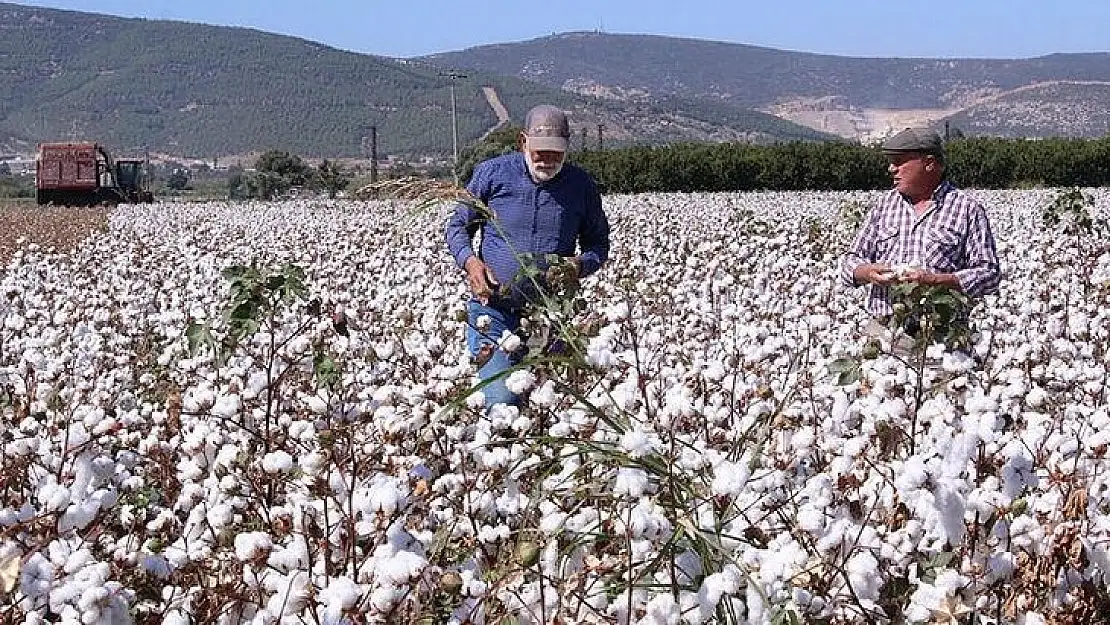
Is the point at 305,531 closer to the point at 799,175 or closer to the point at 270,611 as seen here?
the point at 270,611

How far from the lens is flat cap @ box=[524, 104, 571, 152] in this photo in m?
4.52

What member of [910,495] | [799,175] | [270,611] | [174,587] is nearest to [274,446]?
[174,587]

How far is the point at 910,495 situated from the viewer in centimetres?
214

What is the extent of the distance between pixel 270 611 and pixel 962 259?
3.03 m

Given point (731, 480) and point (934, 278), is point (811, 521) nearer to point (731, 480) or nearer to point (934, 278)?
point (731, 480)

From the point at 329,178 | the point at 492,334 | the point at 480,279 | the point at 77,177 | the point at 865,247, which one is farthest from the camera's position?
the point at 329,178

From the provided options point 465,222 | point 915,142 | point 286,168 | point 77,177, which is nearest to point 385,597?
point 465,222

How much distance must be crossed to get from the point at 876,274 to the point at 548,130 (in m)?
1.09

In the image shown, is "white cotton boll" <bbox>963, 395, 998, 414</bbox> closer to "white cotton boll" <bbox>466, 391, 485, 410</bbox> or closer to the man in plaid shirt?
"white cotton boll" <bbox>466, 391, 485, 410</bbox>

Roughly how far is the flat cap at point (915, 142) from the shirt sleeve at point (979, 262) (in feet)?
0.86

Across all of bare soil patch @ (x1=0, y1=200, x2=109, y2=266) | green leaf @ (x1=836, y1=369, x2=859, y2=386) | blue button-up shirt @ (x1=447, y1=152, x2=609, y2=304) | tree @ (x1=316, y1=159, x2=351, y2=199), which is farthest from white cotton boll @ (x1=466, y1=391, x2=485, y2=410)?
tree @ (x1=316, y1=159, x2=351, y2=199)

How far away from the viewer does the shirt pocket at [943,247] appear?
15.2ft

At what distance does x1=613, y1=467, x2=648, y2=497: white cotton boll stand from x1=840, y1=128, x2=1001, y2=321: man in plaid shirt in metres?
2.51

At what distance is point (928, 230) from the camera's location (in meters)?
4.66
